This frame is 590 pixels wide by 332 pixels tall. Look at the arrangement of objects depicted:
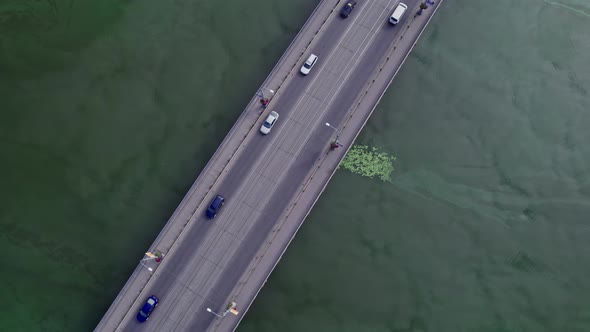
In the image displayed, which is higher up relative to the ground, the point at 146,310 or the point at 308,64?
the point at 308,64

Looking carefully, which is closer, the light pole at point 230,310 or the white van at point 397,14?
the light pole at point 230,310

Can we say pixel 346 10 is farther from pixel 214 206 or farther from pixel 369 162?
pixel 214 206

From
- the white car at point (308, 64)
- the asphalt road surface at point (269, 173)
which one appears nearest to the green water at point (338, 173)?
the asphalt road surface at point (269, 173)

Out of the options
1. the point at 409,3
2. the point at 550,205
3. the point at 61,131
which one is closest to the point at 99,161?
the point at 61,131

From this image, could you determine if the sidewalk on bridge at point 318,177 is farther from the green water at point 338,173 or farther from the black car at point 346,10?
the black car at point 346,10

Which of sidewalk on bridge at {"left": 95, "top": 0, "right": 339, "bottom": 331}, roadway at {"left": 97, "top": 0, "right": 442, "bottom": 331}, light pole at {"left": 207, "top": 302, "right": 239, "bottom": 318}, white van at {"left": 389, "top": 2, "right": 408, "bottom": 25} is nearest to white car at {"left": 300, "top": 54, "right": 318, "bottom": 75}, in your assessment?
roadway at {"left": 97, "top": 0, "right": 442, "bottom": 331}

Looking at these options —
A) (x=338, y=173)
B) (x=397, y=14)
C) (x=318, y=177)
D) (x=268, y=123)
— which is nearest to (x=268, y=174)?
(x=318, y=177)
